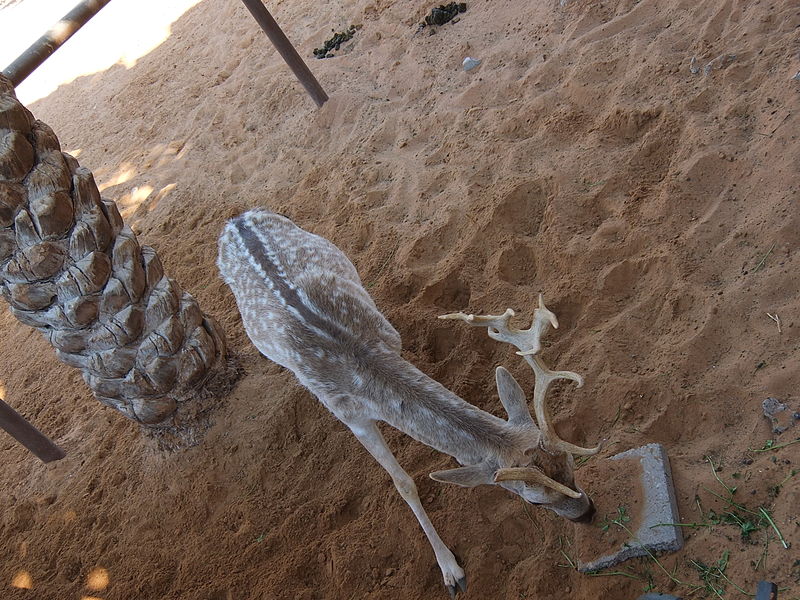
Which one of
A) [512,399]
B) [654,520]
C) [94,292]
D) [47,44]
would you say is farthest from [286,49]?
[654,520]

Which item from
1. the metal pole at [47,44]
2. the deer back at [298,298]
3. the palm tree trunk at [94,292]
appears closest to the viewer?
the deer back at [298,298]

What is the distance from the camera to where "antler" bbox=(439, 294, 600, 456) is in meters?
2.94

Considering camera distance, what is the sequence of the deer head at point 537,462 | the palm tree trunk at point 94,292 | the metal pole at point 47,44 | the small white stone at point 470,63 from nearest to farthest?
the deer head at point 537,462 < the palm tree trunk at point 94,292 < the metal pole at point 47,44 < the small white stone at point 470,63

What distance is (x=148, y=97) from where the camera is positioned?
849 centimetres

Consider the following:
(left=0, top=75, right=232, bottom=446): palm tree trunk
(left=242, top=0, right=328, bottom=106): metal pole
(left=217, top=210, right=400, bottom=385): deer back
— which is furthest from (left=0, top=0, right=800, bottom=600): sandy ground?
(left=217, top=210, right=400, bottom=385): deer back

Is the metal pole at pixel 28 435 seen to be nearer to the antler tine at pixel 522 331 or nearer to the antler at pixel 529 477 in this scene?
the antler tine at pixel 522 331

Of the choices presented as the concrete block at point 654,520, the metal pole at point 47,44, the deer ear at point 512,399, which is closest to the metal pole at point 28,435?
the metal pole at point 47,44

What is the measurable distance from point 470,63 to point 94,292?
386 centimetres

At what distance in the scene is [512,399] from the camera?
10.4 ft

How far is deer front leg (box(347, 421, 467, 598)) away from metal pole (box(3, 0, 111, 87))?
3082 mm

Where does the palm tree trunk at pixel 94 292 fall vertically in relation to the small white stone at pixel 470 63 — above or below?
above

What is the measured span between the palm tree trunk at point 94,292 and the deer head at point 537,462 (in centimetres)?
220

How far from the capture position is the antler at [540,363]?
9.66 feet

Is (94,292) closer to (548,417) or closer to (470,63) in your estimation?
(548,417)
